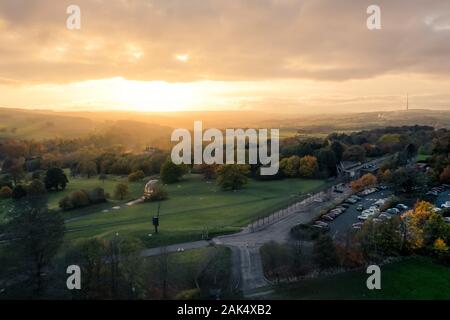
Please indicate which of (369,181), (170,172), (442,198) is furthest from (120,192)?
(442,198)

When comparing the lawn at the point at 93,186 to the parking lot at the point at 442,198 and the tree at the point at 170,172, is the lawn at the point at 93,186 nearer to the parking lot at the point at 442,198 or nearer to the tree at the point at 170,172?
the tree at the point at 170,172

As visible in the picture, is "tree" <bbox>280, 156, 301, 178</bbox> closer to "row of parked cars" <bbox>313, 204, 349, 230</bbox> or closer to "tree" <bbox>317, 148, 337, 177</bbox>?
"tree" <bbox>317, 148, 337, 177</bbox>

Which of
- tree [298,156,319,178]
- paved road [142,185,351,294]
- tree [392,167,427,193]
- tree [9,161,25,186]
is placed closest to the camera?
paved road [142,185,351,294]

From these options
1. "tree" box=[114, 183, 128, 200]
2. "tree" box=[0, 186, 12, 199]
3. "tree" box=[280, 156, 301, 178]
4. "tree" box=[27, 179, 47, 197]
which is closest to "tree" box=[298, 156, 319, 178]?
"tree" box=[280, 156, 301, 178]

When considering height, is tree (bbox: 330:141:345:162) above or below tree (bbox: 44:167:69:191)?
above

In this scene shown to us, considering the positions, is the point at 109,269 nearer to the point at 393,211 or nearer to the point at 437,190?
the point at 393,211

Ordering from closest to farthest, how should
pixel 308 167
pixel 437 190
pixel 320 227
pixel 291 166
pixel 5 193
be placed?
pixel 320 227 < pixel 437 190 < pixel 5 193 < pixel 308 167 < pixel 291 166

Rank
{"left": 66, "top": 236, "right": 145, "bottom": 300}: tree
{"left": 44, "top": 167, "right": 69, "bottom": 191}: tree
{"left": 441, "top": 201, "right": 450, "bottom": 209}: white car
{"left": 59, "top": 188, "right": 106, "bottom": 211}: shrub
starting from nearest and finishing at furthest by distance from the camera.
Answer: {"left": 66, "top": 236, "right": 145, "bottom": 300}: tree, {"left": 441, "top": 201, "right": 450, "bottom": 209}: white car, {"left": 59, "top": 188, "right": 106, "bottom": 211}: shrub, {"left": 44, "top": 167, "right": 69, "bottom": 191}: tree

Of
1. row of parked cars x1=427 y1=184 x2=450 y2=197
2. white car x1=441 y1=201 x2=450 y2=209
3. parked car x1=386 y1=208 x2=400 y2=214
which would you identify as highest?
row of parked cars x1=427 y1=184 x2=450 y2=197
